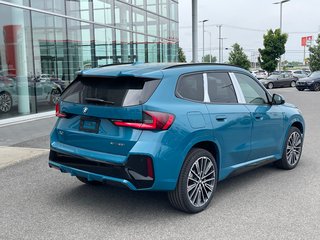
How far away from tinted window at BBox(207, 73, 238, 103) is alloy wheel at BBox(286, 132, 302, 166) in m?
1.69

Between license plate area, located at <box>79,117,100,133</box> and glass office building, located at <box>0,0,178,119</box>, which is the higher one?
glass office building, located at <box>0,0,178,119</box>

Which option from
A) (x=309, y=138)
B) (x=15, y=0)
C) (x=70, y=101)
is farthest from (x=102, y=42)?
(x=70, y=101)

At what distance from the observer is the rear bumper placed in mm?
3822

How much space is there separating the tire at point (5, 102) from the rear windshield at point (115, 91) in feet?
27.6

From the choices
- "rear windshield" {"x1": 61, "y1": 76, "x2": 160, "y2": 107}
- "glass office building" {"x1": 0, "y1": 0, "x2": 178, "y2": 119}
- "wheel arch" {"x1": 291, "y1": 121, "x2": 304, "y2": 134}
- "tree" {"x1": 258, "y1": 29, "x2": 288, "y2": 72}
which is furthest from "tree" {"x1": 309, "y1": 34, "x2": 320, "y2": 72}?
"rear windshield" {"x1": 61, "y1": 76, "x2": 160, "y2": 107}

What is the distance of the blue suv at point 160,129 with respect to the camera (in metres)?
3.86

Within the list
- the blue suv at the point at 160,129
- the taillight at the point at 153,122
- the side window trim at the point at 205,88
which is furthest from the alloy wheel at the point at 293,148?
the taillight at the point at 153,122

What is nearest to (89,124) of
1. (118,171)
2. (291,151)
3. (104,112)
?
(104,112)

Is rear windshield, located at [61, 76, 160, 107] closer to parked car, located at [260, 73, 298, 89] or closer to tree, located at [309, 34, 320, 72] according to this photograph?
parked car, located at [260, 73, 298, 89]

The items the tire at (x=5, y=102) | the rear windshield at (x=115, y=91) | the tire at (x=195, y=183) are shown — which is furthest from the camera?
the tire at (x=5, y=102)

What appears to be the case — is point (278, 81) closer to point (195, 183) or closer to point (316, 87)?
point (316, 87)

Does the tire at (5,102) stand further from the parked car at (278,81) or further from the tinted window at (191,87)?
the parked car at (278,81)

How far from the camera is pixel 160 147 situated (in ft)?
12.6

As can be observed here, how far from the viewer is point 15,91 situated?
1251cm
